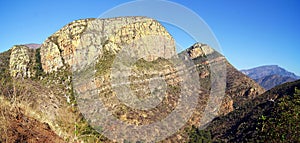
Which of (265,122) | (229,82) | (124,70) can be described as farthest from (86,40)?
(265,122)

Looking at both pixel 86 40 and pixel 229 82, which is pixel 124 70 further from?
pixel 229 82

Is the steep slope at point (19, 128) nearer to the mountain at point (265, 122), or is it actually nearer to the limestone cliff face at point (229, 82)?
the mountain at point (265, 122)

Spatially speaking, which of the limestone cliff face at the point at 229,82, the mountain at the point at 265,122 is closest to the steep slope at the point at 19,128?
the mountain at the point at 265,122

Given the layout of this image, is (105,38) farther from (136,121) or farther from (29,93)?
(29,93)

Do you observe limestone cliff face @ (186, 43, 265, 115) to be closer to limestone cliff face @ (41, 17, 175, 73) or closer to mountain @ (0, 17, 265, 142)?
mountain @ (0, 17, 265, 142)

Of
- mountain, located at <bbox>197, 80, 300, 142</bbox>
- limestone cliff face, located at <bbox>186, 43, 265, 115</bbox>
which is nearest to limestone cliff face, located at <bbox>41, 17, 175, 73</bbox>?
limestone cliff face, located at <bbox>186, 43, 265, 115</bbox>

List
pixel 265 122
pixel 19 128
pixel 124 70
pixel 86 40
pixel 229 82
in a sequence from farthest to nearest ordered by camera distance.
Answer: pixel 229 82
pixel 86 40
pixel 124 70
pixel 265 122
pixel 19 128
